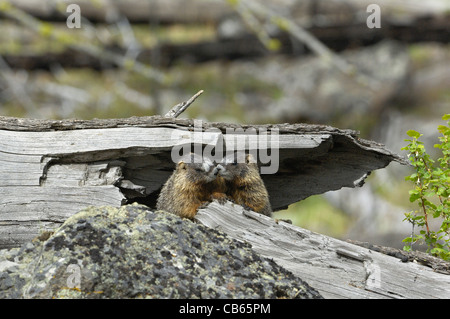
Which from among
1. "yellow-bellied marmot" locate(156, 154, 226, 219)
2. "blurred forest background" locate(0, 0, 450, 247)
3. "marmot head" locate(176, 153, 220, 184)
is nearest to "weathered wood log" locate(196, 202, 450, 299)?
"yellow-bellied marmot" locate(156, 154, 226, 219)

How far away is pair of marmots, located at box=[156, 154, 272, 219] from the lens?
19.5 feet

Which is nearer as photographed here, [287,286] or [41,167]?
[287,286]

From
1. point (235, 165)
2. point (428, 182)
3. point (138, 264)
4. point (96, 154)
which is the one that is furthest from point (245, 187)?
point (428, 182)

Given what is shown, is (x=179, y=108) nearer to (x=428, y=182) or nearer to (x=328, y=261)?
(x=328, y=261)

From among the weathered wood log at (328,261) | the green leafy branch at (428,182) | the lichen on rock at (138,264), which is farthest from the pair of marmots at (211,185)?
the green leafy branch at (428,182)

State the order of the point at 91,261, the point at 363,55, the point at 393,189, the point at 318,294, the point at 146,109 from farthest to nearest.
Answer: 1. the point at 363,55
2. the point at 146,109
3. the point at 393,189
4. the point at 318,294
5. the point at 91,261

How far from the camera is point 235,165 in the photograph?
240 inches

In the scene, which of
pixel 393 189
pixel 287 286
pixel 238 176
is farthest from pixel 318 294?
pixel 393 189

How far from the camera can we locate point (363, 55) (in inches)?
680

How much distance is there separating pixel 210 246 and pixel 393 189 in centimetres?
1032

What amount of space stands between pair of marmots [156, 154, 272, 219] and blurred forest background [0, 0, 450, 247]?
8.21 metres

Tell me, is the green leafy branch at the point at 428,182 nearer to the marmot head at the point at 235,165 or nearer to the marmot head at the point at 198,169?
the marmot head at the point at 235,165

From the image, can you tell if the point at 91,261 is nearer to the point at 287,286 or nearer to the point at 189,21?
the point at 287,286

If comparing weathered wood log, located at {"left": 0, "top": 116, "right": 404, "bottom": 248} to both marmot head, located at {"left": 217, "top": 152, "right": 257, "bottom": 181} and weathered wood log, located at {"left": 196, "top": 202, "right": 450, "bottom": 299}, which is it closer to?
marmot head, located at {"left": 217, "top": 152, "right": 257, "bottom": 181}
